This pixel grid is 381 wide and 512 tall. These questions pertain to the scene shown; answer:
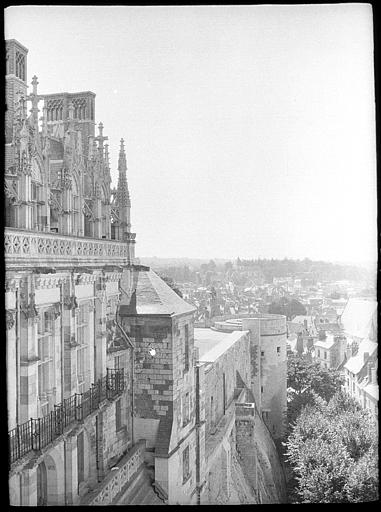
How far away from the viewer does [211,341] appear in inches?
152

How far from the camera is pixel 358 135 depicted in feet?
12.5

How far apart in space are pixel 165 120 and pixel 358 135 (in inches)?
51.8

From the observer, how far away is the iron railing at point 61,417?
127 inches

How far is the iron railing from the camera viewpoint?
10.6 feet

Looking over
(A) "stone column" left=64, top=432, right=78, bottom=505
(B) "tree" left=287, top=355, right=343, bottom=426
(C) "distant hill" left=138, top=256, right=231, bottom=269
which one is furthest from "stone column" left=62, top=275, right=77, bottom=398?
(B) "tree" left=287, top=355, right=343, bottom=426

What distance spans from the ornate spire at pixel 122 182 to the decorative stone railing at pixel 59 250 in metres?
0.23

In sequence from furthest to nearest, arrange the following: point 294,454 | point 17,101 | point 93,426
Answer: point 294,454 → point 93,426 → point 17,101

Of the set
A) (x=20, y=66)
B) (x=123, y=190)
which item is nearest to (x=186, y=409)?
(x=123, y=190)

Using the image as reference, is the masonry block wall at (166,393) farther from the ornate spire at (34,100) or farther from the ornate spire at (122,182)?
the ornate spire at (34,100)

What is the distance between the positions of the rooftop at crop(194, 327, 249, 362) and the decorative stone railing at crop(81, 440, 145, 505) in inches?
28.2

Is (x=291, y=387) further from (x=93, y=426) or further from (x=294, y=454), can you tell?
(x=93, y=426)

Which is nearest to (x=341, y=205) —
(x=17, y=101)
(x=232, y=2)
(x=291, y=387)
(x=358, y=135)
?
(x=358, y=135)

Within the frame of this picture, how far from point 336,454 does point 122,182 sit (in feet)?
7.69

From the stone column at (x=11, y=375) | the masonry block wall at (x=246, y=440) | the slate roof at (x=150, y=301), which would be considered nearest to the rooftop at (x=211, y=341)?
the slate roof at (x=150, y=301)
